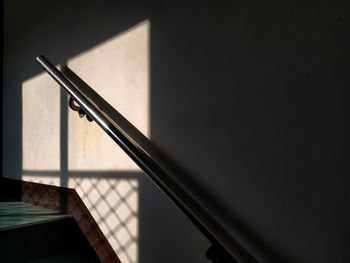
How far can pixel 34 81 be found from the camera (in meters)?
1.66

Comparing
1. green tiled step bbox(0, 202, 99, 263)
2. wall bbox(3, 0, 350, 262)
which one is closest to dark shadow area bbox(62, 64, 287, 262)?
wall bbox(3, 0, 350, 262)

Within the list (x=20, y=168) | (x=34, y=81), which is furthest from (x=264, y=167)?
(x=20, y=168)

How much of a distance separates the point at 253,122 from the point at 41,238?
1.12 m

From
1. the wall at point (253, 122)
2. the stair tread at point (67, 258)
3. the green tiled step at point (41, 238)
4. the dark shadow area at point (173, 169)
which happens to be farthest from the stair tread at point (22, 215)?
the dark shadow area at point (173, 169)

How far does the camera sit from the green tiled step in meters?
0.99

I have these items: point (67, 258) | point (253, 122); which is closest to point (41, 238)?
point (67, 258)

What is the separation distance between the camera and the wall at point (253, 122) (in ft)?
1.91

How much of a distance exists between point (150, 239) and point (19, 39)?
1920 millimetres

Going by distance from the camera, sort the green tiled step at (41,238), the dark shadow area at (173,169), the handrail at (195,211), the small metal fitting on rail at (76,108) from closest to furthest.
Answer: the handrail at (195,211)
the dark shadow area at (173,169)
the green tiled step at (41,238)
the small metal fitting on rail at (76,108)

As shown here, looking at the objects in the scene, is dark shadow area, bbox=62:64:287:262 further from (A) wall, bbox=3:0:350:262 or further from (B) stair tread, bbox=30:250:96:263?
(B) stair tread, bbox=30:250:96:263

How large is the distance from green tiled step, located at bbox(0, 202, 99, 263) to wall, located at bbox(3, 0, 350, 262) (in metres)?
0.45

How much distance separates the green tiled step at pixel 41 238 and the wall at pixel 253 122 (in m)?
A: 0.45

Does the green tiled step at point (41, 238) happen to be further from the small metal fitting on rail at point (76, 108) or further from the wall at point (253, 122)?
the small metal fitting on rail at point (76, 108)

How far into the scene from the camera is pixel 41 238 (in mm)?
1096
